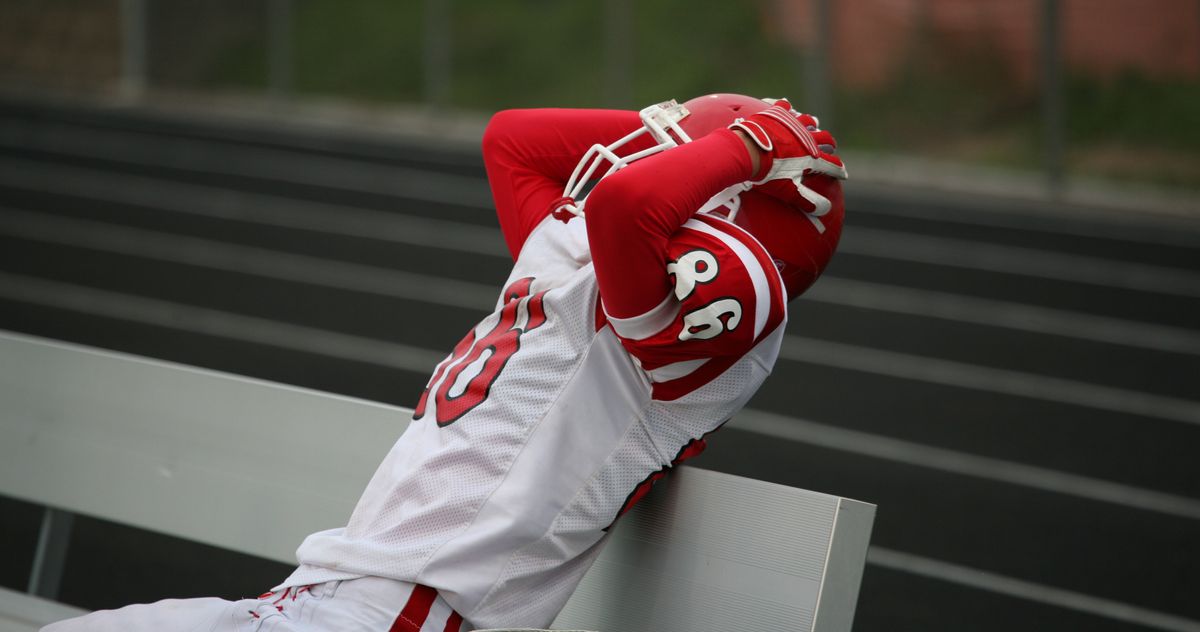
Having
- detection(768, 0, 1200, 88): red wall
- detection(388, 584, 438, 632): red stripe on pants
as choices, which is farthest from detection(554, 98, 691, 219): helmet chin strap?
detection(768, 0, 1200, 88): red wall

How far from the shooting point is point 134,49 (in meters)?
14.9

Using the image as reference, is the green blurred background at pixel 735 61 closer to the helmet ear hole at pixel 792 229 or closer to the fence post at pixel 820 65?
the fence post at pixel 820 65

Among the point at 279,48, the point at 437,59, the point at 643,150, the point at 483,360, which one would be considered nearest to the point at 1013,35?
the point at 437,59

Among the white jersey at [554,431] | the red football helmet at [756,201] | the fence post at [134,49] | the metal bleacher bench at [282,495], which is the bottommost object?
the fence post at [134,49]

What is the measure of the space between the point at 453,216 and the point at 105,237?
241cm

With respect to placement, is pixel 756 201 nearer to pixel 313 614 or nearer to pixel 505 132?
pixel 505 132

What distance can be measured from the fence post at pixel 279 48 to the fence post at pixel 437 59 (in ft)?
5.98

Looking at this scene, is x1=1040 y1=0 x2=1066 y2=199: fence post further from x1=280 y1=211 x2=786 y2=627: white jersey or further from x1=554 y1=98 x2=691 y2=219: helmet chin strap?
x1=280 y1=211 x2=786 y2=627: white jersey

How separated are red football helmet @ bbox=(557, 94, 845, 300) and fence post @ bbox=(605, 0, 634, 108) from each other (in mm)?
11021

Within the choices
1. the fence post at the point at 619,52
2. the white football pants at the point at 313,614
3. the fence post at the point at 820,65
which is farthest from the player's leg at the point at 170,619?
the fence post at the point at 619,52

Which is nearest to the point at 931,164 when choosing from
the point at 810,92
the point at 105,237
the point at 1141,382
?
the point at 810,92

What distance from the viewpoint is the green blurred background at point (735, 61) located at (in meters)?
11.1

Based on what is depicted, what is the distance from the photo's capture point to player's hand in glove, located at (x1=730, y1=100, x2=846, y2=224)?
167 cm

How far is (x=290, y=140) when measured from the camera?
12297 millimetres
